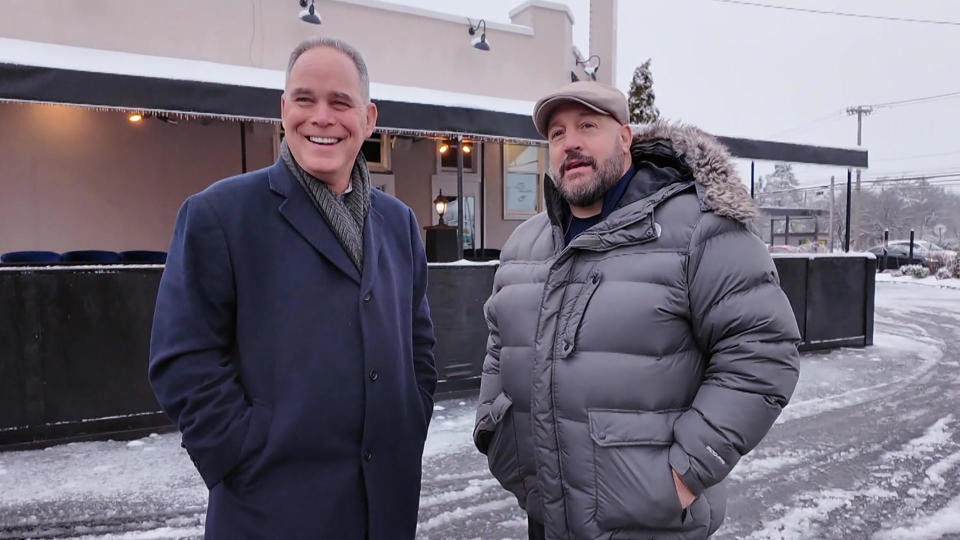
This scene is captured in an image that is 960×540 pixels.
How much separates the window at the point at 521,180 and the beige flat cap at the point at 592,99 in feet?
32.8

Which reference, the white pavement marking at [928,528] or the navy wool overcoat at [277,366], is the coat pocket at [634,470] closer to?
the navy wool overcoat at [277,366]

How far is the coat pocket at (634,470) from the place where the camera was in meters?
1.65

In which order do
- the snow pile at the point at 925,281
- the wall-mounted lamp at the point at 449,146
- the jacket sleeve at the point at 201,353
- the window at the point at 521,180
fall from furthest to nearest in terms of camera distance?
the snow pile at the point at 925,281, the window at the point at 521,180, the wall-mounted lamp at the point at 449,146, the jacket sleeve at the point at 201,353

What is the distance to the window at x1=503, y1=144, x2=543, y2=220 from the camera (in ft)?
39.1

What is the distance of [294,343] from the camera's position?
150 centimetres

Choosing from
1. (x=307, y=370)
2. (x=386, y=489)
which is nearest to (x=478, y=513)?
(x=386, y=489)

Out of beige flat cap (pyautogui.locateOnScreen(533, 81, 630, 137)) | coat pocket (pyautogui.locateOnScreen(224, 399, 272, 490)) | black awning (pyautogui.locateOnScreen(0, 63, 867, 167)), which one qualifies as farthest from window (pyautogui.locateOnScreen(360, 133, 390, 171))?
coat pocket (pyautogui.locateOnScreen(224, 399, 272, 490))

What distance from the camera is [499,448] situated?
6.82 feet

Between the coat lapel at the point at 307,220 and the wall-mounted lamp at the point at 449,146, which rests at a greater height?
the wall-mounted lamp at the point at 449,146

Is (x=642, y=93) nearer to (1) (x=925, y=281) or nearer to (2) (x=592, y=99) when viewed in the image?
(2) (x=592, y=99)

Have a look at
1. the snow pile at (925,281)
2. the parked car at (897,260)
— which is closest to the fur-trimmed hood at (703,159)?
the snow pile at (925,281)

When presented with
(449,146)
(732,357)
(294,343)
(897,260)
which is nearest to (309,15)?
(449,146)

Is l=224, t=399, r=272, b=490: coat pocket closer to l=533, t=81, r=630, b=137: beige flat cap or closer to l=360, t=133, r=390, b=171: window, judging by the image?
l=533, t=81, r=630, b=137: beige flat cap

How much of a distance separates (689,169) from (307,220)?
1.21 meters
